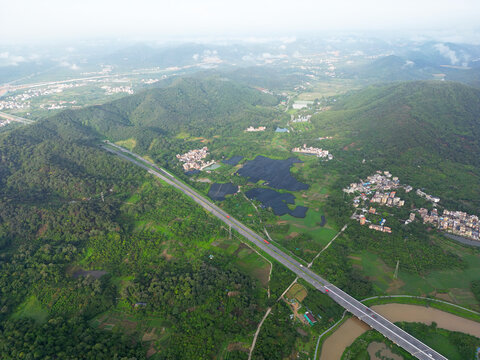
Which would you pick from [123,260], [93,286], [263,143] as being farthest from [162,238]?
[263,143]

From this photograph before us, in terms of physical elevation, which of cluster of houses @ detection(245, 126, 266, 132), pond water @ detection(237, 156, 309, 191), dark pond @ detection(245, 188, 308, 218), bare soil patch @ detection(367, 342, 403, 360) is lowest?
bare soil patch @ detection(367, 342, 403, 360)

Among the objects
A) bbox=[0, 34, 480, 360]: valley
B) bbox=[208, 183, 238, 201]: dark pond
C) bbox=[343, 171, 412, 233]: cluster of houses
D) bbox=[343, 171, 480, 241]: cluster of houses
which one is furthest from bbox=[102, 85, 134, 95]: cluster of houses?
bbox=[343, 171, 480, 241]: cluster of houses

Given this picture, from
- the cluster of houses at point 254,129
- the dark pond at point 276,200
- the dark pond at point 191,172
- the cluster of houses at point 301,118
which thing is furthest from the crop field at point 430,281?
the cluster of houses at point 301,118

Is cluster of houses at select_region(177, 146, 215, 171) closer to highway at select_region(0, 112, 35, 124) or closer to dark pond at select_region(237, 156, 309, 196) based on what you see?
dark pond at select_region(237, 156, 309, 196)

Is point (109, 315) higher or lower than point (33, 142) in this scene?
lower

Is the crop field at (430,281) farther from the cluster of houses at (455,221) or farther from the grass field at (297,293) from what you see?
the grass field at (297,293)

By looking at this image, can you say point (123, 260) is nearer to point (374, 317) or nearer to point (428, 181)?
point (374, 317)
